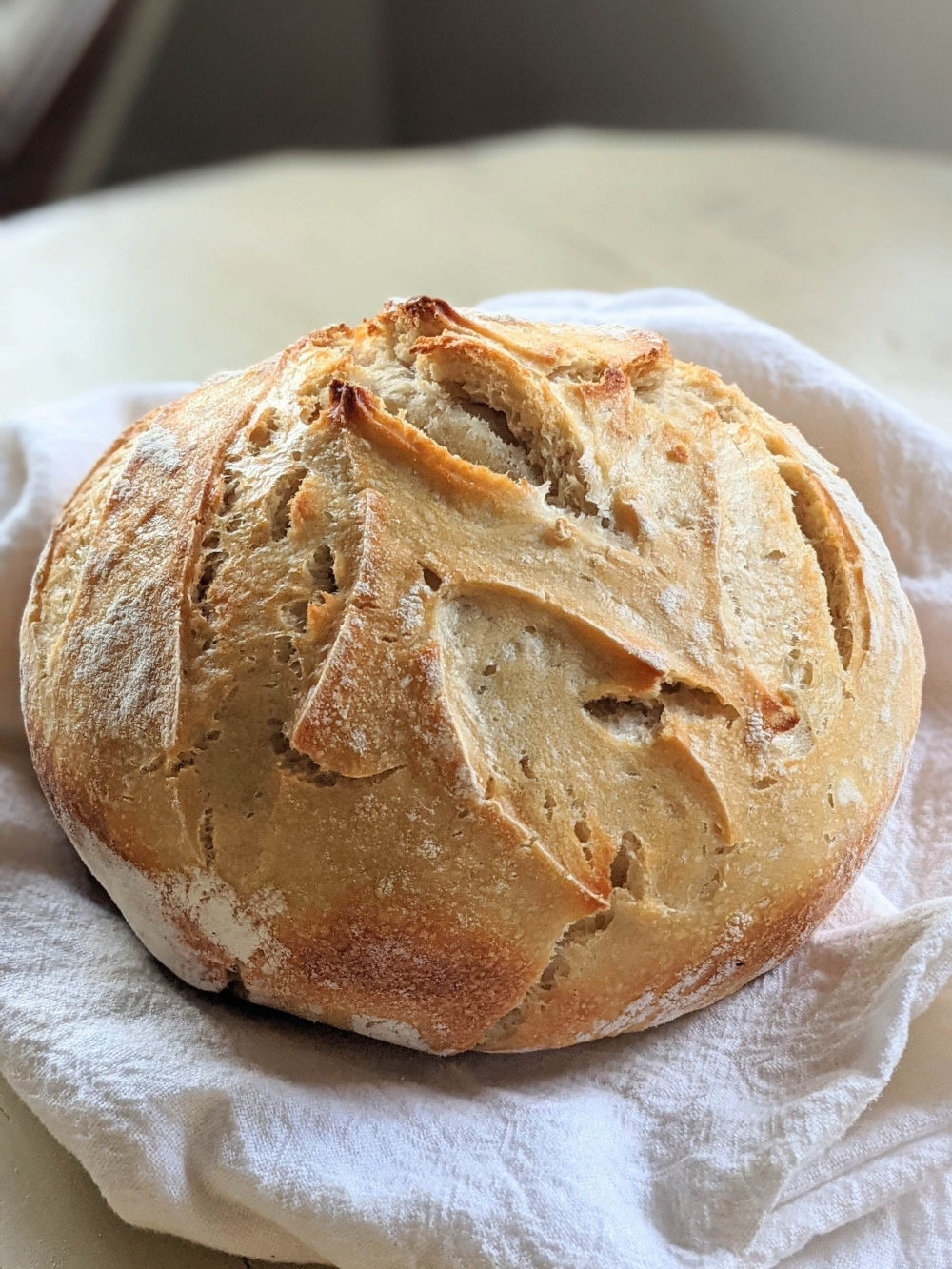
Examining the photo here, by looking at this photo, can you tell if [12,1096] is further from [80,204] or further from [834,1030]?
[80,204]

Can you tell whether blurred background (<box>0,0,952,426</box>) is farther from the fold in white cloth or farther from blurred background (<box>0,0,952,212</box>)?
the fold in white cloth

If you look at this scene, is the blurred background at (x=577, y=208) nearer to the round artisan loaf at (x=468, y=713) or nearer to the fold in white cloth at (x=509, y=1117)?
the round artisan loaf at (x=468, y=713)

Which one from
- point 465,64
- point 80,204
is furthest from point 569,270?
point 465,64

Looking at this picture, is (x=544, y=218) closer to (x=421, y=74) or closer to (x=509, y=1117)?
(x=509, y=1117)

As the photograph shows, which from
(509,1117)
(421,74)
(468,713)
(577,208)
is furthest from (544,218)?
(421,74)

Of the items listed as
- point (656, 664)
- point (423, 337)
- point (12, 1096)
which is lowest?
point (12, 1096)
